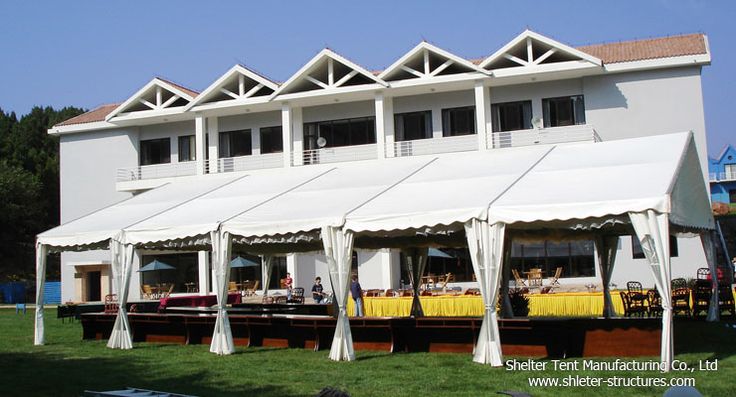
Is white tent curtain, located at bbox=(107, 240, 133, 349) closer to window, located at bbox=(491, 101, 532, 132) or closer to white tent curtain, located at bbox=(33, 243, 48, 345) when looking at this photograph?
white tent curtain, located at bbox=(33, 243, 48, 345)

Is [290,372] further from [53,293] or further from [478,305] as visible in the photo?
[53,293]

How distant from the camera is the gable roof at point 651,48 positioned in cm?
2802

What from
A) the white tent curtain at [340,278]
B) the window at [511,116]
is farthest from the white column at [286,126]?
the white tent curtain at [340,278]

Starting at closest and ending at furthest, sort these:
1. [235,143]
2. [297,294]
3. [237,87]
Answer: [297,294] → [237,87] → [235,143]

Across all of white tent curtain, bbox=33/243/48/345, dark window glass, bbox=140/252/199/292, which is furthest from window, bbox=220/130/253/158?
white tent curtain, bbox=33/243/48/345

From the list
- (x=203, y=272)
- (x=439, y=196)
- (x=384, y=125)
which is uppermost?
(x=384, y=125)

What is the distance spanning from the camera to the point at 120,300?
1653 centimetres

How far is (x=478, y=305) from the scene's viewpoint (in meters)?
21.4

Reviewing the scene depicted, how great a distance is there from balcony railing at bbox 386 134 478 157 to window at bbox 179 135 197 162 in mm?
9549

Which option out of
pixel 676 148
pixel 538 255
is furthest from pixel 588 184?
pixel 538 255

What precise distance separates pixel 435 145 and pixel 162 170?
12.1m

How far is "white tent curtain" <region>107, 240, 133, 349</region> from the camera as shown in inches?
650

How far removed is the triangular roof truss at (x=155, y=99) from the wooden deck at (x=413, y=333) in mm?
15456

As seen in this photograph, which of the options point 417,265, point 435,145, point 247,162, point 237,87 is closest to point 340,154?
point 435,145
